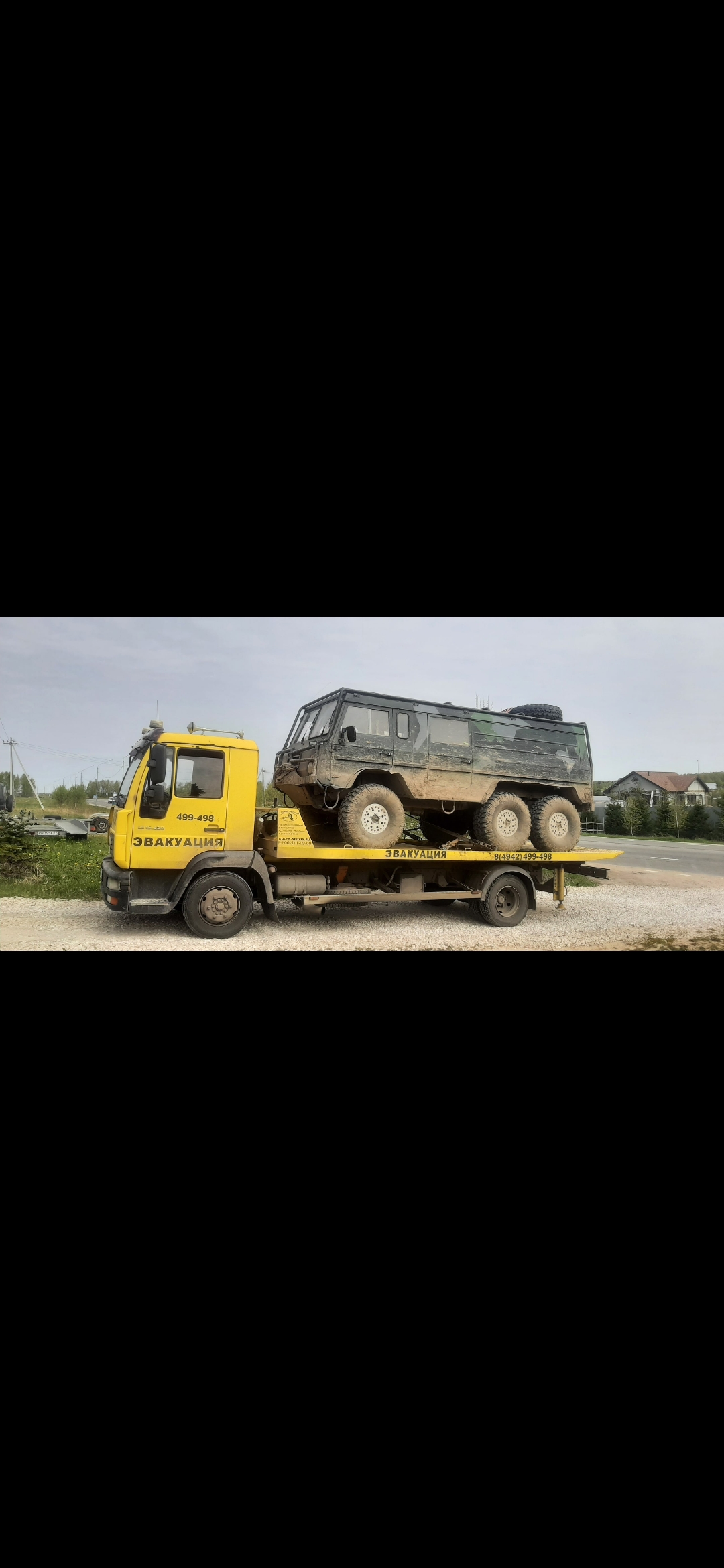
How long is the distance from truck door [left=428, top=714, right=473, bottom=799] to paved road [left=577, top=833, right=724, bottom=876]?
3525 millimetres

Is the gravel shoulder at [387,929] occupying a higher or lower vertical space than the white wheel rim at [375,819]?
lower

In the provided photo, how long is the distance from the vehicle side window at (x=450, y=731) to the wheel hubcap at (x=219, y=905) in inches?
91.8

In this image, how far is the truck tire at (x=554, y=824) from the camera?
24.3 ft

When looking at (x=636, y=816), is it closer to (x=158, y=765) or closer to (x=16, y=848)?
(x=158, y=765)

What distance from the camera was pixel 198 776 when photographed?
590cm

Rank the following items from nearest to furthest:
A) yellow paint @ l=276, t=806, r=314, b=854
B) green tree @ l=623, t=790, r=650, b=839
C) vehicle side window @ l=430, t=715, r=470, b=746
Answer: yellow paint @ l=276, t=806, r=314, b=854
vehicle side window @ l=430, t=715, r=470, b=746
green tree @ l=623, t=790, r=650, b=839

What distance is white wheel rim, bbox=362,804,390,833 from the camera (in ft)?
21.2

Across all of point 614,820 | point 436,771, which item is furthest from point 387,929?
point 614,820

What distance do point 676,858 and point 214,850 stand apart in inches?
259

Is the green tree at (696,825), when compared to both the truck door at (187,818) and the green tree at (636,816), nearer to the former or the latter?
the green tree at (636,816)

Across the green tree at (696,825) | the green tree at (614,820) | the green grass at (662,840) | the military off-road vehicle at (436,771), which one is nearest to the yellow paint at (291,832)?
the military off-road vehicle at (436,771)

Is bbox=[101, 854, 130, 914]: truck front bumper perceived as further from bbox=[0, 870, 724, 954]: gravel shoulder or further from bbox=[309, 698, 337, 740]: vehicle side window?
bbox=[309, 698, 337, 740]: vehicle side window

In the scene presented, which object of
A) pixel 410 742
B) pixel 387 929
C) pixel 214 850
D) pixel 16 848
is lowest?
pixel 387 929

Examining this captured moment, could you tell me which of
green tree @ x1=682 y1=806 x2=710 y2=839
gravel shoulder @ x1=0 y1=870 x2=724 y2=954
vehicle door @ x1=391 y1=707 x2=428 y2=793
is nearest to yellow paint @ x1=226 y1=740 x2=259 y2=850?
gravel shoulder @ x1=0 y1=870 x2=724 y2=954
